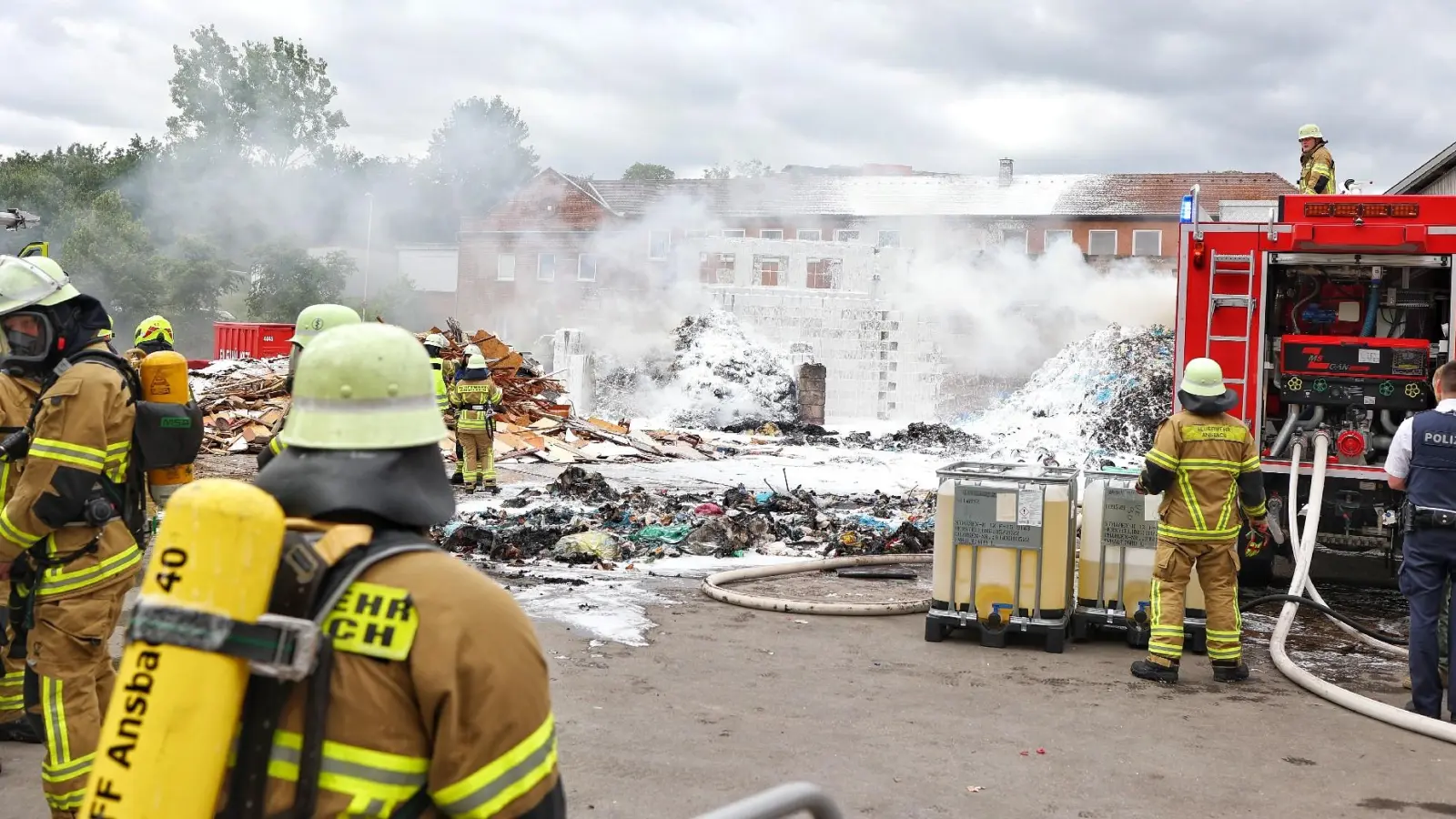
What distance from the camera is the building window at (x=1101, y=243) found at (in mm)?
42812

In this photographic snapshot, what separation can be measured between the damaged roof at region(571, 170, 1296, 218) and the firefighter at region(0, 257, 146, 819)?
1544 inches

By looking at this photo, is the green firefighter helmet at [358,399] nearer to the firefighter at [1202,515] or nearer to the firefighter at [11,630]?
the firefighter at [11,630]

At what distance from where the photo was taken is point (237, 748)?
1.59 m

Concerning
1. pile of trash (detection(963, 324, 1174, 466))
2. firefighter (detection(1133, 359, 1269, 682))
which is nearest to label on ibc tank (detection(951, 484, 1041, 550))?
firefighter (detection(1133, 359, 1269, 682))

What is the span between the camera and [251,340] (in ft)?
96.2

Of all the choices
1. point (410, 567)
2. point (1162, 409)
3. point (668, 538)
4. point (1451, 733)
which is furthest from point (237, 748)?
point (1162, 409)

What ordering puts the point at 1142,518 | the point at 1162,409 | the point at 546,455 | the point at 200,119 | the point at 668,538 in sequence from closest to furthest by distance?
the point at 1142,518, the point at 668,538, the point at 546,455, the point at 1162,409, the point at 200,119

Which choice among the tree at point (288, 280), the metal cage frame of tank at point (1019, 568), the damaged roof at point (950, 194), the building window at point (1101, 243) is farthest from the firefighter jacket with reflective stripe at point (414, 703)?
the building window at point (1101, 243)

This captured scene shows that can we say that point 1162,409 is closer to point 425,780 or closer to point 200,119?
point 425,780

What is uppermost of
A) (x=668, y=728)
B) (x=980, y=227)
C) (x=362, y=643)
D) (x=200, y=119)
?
(x=200, y=119)

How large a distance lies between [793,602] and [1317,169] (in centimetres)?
570

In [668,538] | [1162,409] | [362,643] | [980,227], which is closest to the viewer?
[362,643]

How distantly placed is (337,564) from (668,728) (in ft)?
13.1

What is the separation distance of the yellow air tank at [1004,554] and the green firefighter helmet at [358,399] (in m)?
5.66
